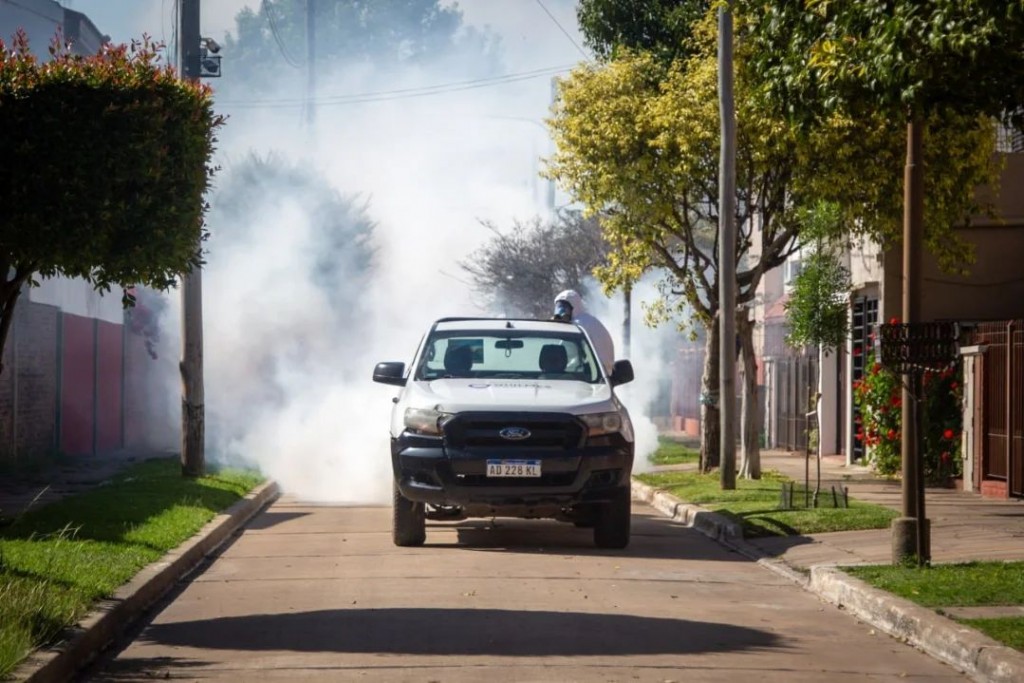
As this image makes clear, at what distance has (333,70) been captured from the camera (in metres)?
82.2

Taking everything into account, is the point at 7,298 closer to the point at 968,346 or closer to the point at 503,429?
the point at 503,429

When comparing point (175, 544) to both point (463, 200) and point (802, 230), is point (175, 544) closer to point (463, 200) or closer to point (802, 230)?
point (802, 230)

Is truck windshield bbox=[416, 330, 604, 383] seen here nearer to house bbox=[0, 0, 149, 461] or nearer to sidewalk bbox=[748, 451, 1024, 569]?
sidewalk bbox=[748, 451, 1024, 569]

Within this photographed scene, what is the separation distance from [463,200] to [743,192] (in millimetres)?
42644

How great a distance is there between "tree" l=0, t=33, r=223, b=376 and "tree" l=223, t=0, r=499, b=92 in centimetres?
7175

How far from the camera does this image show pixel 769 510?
54.5ft

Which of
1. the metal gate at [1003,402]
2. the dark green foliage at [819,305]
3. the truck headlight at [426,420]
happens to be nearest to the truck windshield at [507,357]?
the truck headlight at [426,420]

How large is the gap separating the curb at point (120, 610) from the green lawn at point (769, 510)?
489 cm

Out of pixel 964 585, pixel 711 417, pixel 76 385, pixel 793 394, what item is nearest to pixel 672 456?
pixel 711 417

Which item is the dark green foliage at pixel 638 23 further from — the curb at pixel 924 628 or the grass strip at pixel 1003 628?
the grass strip at pixel 1003 628

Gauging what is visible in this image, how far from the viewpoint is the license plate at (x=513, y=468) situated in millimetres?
13688

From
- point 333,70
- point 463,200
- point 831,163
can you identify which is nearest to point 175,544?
point 831,163

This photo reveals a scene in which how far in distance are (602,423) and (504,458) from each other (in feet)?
2.96

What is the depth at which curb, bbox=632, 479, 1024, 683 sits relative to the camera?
27.0 feet
